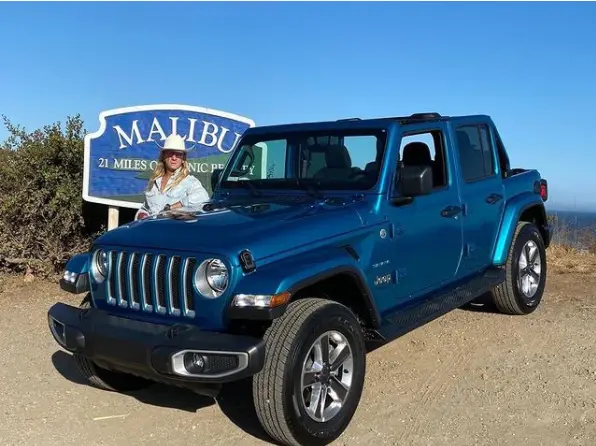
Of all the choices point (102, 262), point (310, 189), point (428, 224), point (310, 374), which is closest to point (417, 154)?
point (428, 224)

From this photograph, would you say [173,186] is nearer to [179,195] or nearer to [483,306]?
[179,195]

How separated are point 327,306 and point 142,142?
498 centimetres

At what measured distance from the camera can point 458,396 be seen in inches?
174

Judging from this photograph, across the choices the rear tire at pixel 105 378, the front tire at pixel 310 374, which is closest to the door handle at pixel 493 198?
the front tire at pixel 310 374

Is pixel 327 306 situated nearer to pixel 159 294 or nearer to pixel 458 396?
pixel 159 294

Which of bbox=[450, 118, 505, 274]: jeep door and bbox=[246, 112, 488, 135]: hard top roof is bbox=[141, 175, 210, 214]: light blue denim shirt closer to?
bbox=[246, 112, 488, 135]: hard top roof

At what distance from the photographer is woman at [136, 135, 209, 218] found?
5.62 meters

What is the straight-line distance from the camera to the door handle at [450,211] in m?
4.96

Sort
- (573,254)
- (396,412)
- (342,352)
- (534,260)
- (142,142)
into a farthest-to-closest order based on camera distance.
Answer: (573,254) < (142,142) < (534,260) < (396,412) < (342,352)

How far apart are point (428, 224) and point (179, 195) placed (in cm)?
220

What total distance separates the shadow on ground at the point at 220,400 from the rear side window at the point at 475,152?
8.34 feet

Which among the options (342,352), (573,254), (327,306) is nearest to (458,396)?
(342,352)

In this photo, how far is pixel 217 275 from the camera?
3469 millimetres

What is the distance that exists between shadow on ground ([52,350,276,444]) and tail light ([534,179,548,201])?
3.71m
